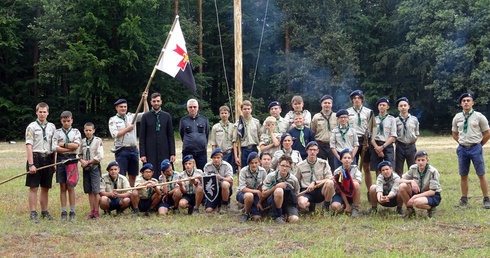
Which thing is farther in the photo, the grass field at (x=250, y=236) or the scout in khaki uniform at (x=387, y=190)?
the scout in khaki uniform at (x=387, y=190)

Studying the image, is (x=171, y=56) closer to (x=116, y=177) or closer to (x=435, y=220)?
(x=116, y=177)

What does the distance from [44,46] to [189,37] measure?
29.1 ft

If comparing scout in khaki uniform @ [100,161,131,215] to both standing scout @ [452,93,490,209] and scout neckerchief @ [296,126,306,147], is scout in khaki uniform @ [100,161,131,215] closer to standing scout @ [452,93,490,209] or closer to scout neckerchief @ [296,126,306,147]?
scout neckerchief @ [296,126,306,147]

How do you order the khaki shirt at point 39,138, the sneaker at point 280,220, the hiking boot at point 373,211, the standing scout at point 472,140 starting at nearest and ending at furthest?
the sneaker at point 280,220, the khaki shirt at point 39,138, the hiking boot at point 373,211, the standing scout at point 472,140

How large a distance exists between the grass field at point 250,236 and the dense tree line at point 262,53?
84.0 feet

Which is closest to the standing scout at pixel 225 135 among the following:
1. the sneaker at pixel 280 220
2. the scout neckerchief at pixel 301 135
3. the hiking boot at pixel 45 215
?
the scout neckerchief at pixel 301 135

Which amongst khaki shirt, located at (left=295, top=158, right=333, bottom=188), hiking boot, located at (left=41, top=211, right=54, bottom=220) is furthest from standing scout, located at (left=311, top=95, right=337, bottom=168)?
hiking boot, located at (left=41, top=211, right=54, bottom=220)

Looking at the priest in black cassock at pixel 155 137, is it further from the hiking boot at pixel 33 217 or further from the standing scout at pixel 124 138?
the hiking boot at pixel 33 217

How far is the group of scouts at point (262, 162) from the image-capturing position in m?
8.86

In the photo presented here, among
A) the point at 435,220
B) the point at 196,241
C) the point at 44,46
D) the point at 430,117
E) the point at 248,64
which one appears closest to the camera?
the point at 196,241

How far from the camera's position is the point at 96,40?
37562 millimetres

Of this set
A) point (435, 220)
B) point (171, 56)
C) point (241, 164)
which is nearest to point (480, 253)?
point (435, 220)

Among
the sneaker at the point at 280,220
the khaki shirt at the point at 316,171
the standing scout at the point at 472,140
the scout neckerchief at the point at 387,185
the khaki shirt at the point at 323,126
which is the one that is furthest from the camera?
the khaki shirt at the point at 323,126

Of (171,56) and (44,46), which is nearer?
(171,56)
